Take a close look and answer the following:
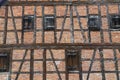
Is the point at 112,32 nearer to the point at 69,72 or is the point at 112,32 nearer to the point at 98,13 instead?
the point at 98,13

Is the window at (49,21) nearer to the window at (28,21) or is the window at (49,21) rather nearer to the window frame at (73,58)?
the window at (28,21)

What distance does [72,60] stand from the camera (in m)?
12.9

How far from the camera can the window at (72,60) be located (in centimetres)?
1268

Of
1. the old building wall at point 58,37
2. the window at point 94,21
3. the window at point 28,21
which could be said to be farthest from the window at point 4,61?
the window at point 94,21

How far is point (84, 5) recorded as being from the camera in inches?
525

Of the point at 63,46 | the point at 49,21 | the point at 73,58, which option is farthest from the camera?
the point at 49,21

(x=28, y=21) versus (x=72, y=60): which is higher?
A: (x=28, y=21)

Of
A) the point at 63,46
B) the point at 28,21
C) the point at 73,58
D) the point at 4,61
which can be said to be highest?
the point at 28,21

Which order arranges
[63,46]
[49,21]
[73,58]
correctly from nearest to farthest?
[63,46]
[73,58]
[49,21]

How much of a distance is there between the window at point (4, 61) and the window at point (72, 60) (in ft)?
8.04

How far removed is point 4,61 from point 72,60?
2795 mm

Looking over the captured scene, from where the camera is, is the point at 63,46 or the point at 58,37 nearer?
the point at 63,46

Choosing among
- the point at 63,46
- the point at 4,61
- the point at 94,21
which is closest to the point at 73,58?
the point at 63,46

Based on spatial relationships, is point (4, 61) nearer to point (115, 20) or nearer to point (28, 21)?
point (28, 21)
